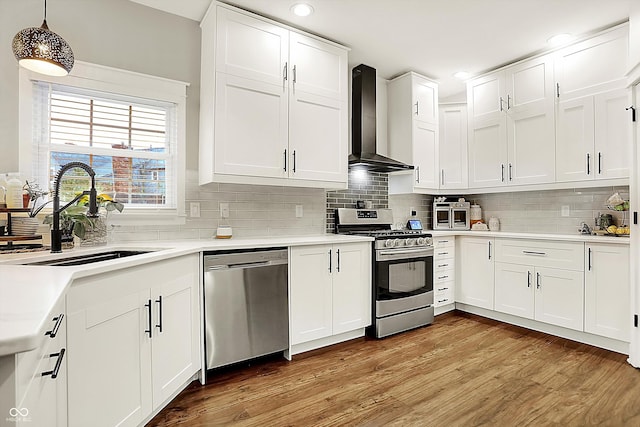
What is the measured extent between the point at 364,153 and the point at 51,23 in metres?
2.73

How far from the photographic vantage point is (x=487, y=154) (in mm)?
3918

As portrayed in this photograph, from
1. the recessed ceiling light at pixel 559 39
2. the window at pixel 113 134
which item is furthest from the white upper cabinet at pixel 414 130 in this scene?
the window at pixel 113 134

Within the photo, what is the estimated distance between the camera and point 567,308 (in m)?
3.01

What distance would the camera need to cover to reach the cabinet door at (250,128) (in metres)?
2.59

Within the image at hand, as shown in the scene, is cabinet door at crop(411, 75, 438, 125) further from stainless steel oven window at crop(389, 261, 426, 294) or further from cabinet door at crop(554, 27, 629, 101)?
stainless steel oven window at crop(389, 261, 426, 294)

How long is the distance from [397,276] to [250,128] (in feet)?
6.36

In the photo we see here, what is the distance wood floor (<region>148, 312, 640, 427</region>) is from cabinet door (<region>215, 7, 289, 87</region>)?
2.32 metres

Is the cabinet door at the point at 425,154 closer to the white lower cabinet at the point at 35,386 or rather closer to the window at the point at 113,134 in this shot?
the window at the point at 113,134

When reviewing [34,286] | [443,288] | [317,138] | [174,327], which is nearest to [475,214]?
[443,288]

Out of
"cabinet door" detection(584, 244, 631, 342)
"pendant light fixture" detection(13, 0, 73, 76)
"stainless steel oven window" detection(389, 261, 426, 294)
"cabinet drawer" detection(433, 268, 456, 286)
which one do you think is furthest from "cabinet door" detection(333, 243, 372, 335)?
"pendant light fixture" detection(13, 0, 73, 76)

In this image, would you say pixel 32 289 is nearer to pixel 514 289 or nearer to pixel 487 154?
pixel 514 289

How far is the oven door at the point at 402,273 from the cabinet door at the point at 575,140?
150cm

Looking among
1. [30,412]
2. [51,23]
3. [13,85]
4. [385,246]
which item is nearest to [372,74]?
[385,246]

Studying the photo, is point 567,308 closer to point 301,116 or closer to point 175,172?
point 301,116
